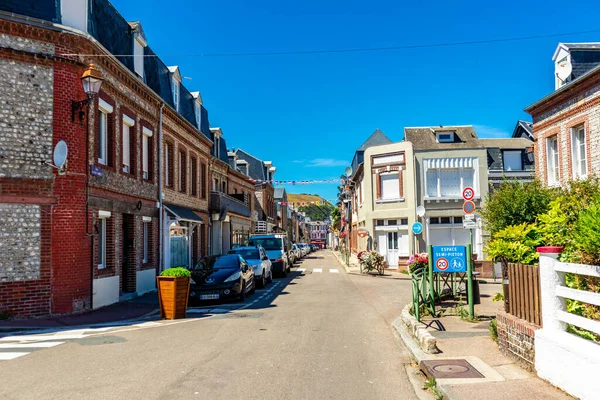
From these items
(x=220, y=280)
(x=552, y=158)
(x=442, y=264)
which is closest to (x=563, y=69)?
(x=552, y=158)

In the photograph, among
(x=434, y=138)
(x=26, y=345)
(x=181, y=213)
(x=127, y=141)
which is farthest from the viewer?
(x=434, y=138)

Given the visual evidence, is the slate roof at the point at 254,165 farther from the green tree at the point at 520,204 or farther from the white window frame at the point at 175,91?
the green tree at the point at 520,204

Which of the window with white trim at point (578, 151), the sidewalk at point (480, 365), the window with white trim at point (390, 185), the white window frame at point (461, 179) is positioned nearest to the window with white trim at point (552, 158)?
the window with white trim at point (578, 151)

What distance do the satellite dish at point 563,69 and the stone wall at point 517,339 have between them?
14.5 meters

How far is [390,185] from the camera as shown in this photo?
31484mm

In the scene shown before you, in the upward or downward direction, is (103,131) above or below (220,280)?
above

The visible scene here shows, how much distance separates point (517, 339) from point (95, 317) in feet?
31.5

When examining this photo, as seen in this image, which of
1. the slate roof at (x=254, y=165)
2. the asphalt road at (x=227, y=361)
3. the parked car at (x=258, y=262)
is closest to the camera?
the asphalt road at (x=227, y=361)

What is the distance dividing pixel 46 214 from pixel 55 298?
2.03m

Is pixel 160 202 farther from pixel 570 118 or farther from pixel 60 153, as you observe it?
pixel 570 118

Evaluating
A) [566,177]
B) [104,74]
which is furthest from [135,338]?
[566,177]

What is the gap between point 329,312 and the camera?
12891 mm

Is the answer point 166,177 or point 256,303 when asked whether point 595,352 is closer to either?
point 256,303

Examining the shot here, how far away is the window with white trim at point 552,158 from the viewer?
19797 mm
